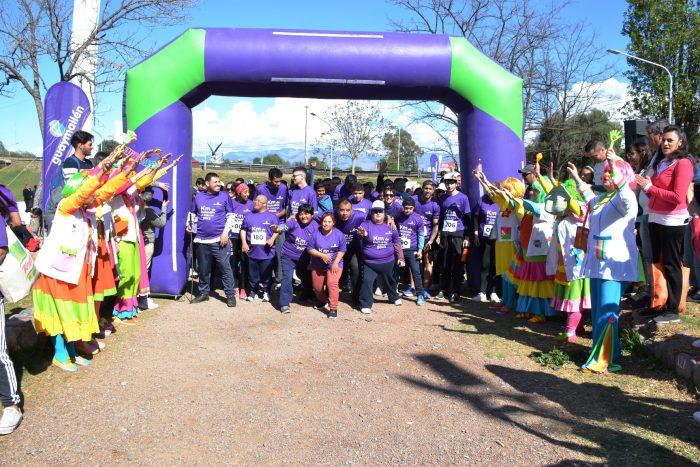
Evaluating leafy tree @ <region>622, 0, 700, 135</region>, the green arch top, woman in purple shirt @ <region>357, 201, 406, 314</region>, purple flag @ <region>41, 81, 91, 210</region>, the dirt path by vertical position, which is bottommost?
the dirt path

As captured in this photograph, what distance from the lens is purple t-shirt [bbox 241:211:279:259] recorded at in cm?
821

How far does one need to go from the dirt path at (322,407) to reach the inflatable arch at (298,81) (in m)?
2.72

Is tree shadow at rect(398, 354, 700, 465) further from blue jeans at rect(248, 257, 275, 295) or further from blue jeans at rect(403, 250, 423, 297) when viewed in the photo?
blue jeans at rect(248, 257, 275, 295)

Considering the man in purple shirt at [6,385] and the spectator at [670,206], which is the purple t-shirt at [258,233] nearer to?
the man in purple shirt at [6,385]

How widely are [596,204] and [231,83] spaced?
5.26 meters

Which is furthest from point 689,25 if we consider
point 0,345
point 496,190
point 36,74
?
point 0,345

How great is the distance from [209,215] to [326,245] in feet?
5.65

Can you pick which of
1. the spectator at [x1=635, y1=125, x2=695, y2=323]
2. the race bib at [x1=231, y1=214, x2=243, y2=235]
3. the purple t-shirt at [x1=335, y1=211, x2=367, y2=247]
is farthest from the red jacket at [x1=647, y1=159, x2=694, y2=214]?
the race bib at [x1=231, y1=214, x2=243, y2=235]

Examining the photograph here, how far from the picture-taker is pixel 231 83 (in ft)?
26.7

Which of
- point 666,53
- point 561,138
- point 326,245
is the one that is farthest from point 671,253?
point 666,53

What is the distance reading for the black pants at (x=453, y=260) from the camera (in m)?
8.52

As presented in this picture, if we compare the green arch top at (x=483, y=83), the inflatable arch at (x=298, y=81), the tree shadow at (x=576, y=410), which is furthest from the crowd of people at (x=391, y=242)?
the green arch top at (x=483, y=83)

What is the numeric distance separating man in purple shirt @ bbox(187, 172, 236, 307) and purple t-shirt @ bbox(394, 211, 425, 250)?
2.55 meters

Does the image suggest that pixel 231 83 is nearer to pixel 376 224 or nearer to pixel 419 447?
pixel 376 224
